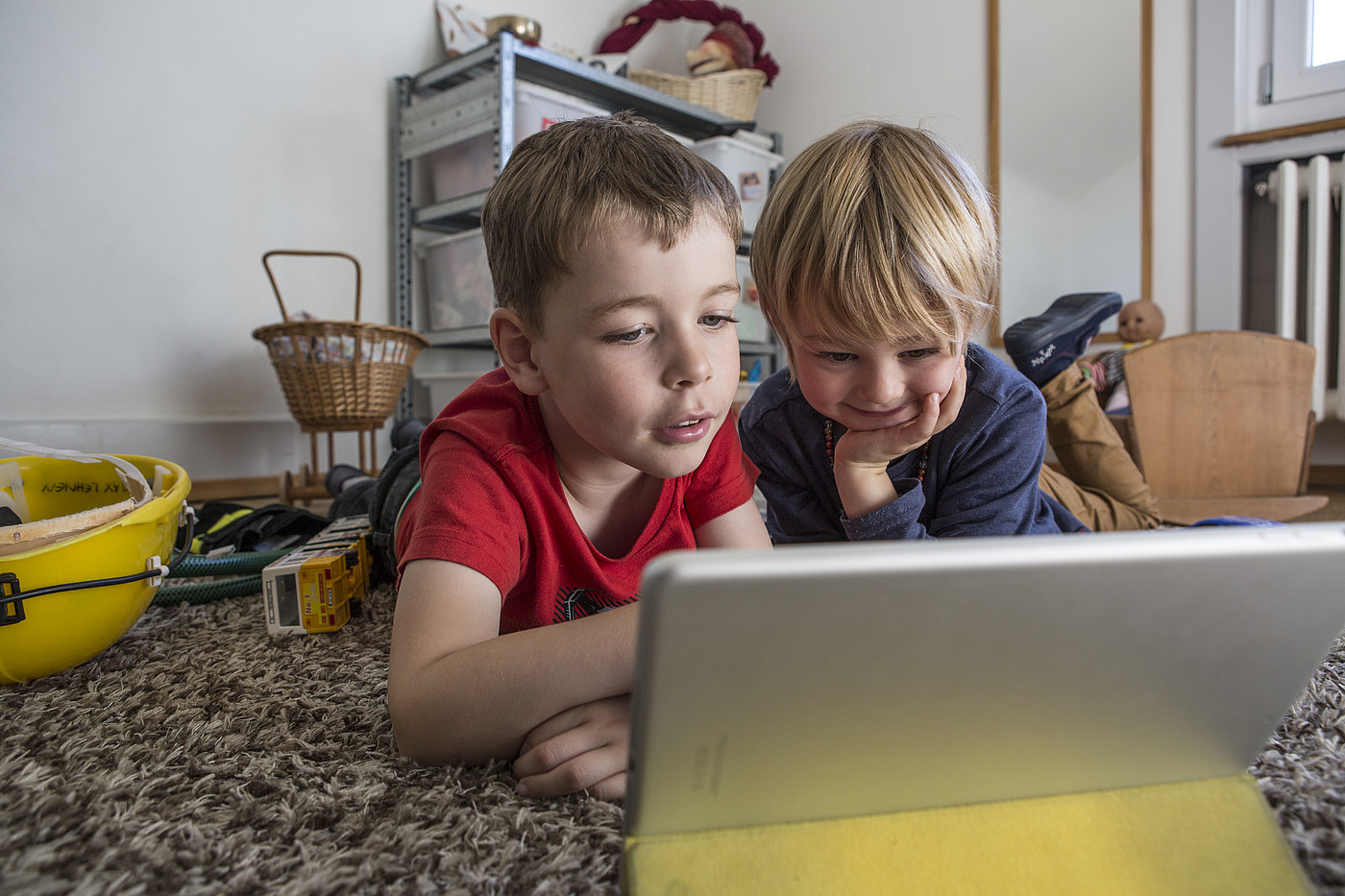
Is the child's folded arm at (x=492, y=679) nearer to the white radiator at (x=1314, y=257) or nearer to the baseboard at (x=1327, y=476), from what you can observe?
the white radiator at (x=1314, y=257)

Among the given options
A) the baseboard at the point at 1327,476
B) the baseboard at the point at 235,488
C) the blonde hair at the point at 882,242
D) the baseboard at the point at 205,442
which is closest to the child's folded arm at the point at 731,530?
the blonde hair at the point at 882,242

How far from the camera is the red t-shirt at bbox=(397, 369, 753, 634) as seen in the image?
54cm

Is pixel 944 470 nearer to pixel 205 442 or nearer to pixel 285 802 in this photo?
pixel 285 802

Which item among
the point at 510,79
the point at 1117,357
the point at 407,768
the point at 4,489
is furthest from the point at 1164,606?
the point at 510,79

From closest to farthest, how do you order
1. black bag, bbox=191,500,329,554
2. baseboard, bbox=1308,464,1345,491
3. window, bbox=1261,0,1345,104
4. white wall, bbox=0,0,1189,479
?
black bag, bbox=191,500,329,554
white wall, bbox=0,0,1189,479
window, bbox=1261,0,1345,104
baseboard, bbox=1308,464,1345,491

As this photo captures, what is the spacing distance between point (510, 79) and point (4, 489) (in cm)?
152

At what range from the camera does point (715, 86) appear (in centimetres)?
257

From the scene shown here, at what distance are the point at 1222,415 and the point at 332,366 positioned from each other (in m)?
1.79

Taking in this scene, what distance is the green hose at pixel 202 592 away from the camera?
37.1 inches

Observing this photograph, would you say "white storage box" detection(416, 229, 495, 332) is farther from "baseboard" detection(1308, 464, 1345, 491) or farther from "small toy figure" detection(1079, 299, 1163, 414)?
"baseboard" detection(1308, 464, 1345, 491)

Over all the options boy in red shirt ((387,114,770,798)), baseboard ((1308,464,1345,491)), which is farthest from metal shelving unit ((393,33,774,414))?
baseboard ((1308,464,1345,491))

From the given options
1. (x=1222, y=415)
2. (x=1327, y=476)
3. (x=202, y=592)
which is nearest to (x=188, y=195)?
(x=202, y=592)

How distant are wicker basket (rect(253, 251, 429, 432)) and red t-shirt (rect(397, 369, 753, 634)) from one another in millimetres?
1191

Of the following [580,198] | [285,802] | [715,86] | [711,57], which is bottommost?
[285,802]
